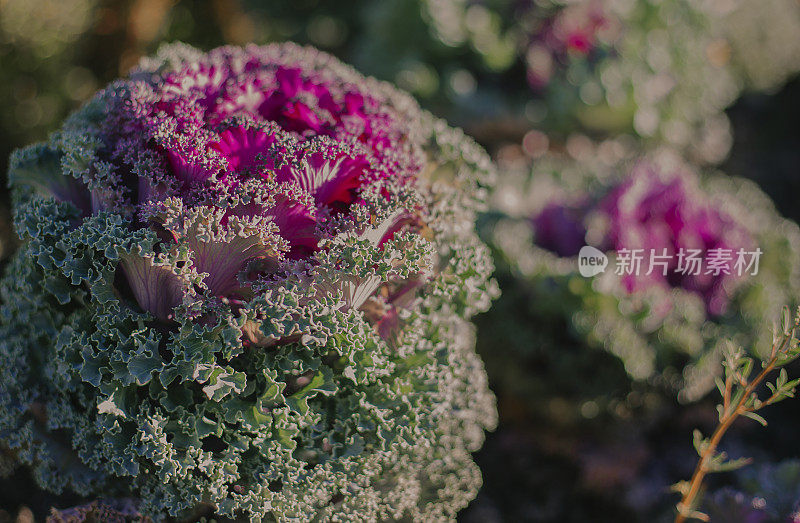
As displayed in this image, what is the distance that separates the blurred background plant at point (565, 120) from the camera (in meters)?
2.26

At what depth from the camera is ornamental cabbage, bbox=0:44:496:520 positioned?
1.25 metres

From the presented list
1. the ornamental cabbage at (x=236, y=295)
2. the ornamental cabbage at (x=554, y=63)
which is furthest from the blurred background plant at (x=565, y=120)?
the ornamental cabbage at (x=236, y=295)

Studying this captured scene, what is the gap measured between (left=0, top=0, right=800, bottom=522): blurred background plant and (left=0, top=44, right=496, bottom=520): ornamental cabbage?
38cm

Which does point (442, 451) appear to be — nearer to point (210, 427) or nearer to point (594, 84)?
point (210, 427)

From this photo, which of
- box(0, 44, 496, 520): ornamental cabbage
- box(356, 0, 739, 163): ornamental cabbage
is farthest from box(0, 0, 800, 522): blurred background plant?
box(0, 44, 496, 520): ornamental cabbage

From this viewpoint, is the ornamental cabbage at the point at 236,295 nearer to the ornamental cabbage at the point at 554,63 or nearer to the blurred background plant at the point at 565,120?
the blurred background plant at the point at 565,120

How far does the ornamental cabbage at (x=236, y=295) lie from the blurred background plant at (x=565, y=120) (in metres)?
0.38

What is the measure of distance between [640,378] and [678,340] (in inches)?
7.1

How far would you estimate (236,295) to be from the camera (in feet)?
4.36

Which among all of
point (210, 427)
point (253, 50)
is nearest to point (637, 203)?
point (253, 50)

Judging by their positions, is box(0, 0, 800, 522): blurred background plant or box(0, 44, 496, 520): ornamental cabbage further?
box(0, 0, 800, 522): blurred background plant

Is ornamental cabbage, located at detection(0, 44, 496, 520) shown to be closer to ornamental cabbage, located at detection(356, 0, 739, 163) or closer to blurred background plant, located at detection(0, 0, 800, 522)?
blurred background plant, located at detection(0, 0, 800, 522)

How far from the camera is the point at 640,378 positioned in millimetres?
2135

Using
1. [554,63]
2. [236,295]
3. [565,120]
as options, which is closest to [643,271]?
[565,120]
